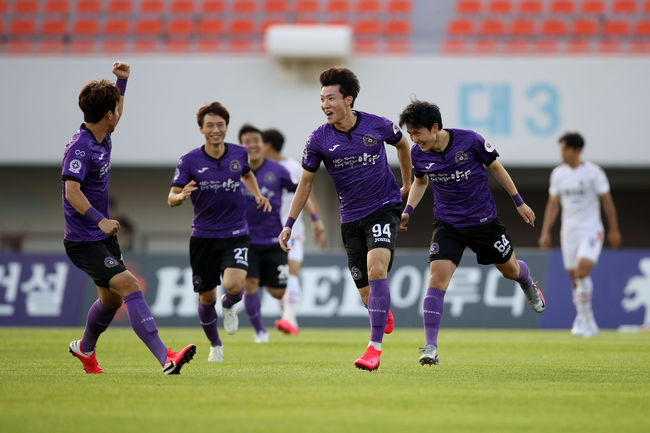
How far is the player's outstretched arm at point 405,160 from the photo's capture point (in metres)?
8.44

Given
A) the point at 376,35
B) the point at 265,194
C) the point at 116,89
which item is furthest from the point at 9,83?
the point at 116,89

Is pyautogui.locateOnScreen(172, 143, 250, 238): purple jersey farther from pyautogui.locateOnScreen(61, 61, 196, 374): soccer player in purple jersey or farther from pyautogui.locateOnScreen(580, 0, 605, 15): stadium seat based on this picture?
pyautogui.locateOnScreen(580, 0, 605, 15): stadium seat

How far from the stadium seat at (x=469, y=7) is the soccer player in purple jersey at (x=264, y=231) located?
11782 millimetres

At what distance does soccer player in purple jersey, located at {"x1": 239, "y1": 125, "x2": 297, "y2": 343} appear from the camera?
39.7ft

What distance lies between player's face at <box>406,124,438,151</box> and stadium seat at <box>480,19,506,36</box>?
568 inches

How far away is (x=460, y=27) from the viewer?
72.9ft

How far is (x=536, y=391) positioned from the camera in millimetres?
6383

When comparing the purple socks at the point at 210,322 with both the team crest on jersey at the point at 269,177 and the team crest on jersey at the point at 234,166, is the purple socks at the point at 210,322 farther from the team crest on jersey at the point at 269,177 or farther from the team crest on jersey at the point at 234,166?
the team crest on jersey at the point at 269,177

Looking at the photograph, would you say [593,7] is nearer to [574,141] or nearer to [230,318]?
[574,141]

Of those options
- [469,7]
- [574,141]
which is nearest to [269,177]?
[574,141]

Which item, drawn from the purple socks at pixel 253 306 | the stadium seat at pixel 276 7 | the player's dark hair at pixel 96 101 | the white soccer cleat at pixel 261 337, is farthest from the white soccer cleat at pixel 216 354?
the stadium seat at pixel 276 7

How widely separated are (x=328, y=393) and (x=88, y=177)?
255 centimetres

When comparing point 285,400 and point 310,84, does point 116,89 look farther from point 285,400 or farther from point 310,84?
point 310,84

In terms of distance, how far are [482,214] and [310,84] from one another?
12762 mm
